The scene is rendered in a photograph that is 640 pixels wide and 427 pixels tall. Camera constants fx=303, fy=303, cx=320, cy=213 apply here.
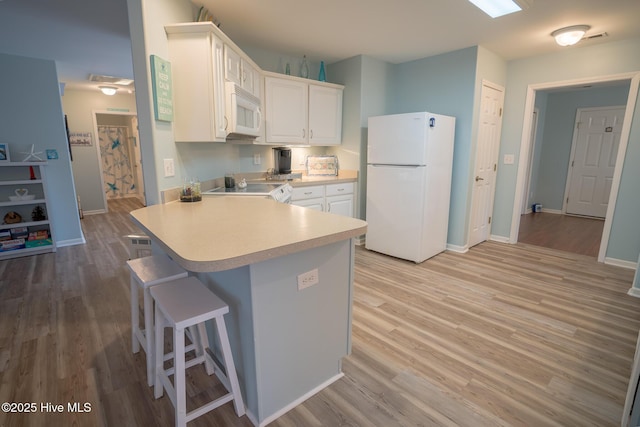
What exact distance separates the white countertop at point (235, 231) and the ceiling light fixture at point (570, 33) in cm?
314

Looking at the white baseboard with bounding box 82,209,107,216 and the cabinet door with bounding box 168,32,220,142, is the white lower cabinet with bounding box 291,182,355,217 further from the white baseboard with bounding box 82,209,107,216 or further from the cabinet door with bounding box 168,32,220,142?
the white baseboard with bounding box 82,209,107,216

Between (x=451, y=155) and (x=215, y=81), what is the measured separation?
2.76 meters

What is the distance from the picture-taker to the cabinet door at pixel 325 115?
381 cm

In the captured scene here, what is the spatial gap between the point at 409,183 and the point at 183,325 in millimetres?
2774

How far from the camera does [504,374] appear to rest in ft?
5.82

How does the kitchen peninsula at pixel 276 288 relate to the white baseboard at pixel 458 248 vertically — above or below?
above

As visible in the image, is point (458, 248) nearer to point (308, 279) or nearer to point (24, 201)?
point (308, 279)

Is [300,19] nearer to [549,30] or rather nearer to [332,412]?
[549,30]

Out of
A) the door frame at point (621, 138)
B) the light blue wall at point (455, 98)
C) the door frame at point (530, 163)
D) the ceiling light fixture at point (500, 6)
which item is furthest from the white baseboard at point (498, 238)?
the ceiling light fixture at point (500, 6)

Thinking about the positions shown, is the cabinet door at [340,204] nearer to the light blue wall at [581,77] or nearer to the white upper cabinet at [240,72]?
the white upper cabinet at [240,72]

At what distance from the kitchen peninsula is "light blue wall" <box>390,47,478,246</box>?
2676 mm

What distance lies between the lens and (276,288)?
4.33 ft

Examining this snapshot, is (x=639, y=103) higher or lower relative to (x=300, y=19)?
lower

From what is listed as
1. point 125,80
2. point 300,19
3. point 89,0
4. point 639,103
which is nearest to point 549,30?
point 639,103
